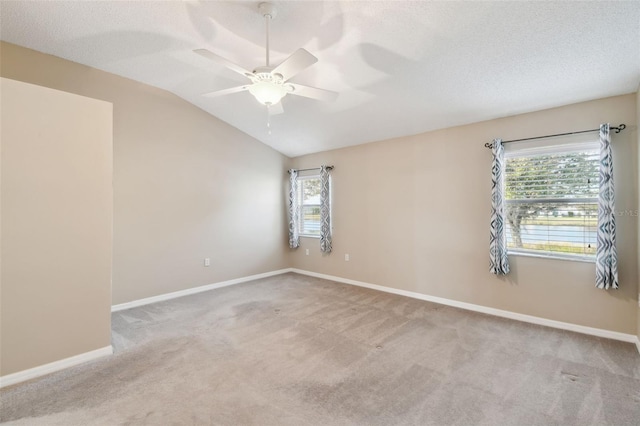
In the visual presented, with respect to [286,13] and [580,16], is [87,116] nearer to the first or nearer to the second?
[286,13]

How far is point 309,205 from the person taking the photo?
20.7 ft

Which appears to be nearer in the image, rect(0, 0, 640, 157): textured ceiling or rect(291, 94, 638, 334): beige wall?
rect(0, 0, 640, 157): textured ceiling

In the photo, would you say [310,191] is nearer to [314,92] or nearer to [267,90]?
[314,92]

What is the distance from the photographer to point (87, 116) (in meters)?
2.66

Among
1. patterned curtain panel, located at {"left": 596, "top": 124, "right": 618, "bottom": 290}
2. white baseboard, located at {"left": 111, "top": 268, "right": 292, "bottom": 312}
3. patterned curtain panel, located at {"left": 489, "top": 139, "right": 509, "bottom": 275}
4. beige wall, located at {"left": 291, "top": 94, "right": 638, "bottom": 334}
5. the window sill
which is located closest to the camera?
patterned curtain panel, located at {"left": 596, "top": 124, "right": 618, "bottom": 290}

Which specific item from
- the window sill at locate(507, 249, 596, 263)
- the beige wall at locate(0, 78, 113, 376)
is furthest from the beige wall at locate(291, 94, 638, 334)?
the beige wall at locate(0, 78, 113, 376)

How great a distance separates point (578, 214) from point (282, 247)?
4.92 meters

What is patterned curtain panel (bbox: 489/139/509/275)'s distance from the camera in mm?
3664

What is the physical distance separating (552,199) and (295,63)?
3355 mm

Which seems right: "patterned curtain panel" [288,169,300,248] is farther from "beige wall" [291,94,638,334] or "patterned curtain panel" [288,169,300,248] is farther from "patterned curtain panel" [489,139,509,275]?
"patterned curtain panel" [489,139,509,275]

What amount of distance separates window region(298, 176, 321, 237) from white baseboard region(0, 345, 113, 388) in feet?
13.2

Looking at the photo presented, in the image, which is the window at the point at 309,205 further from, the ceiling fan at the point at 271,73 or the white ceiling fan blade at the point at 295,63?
the white ceiling fan blade at the point at 295,63

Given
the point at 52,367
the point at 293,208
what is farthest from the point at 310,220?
the point at 52,367

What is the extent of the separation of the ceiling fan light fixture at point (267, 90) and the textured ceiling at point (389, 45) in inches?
29.7
